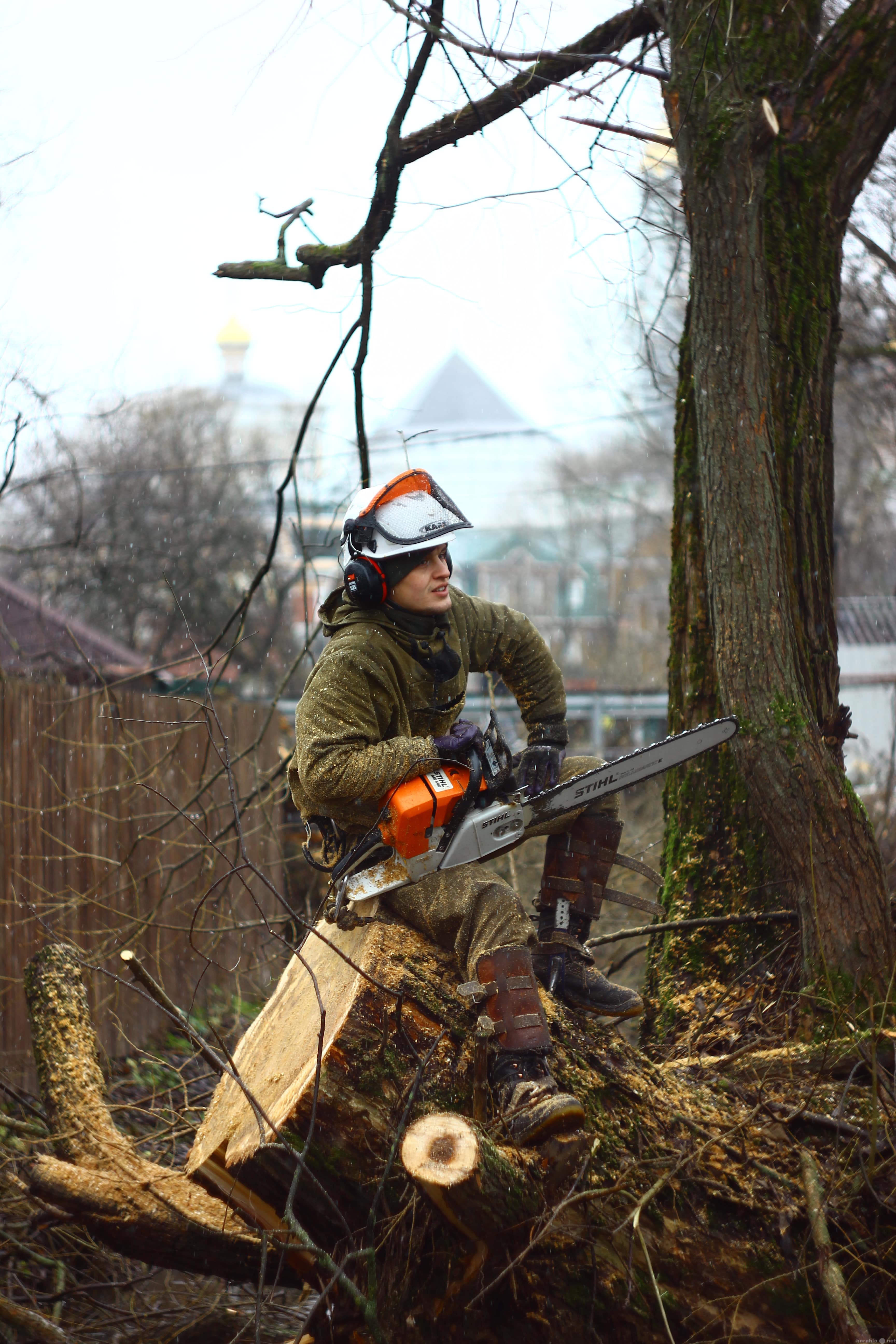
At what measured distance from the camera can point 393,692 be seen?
3.04m

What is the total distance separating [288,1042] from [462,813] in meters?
0.83

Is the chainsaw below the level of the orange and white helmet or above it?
below

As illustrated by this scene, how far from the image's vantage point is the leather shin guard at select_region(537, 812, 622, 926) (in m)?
3.09

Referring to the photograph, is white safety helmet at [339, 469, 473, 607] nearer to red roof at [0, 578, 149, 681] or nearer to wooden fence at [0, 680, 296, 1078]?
wooden fence at [0, 680, 296, 1078]

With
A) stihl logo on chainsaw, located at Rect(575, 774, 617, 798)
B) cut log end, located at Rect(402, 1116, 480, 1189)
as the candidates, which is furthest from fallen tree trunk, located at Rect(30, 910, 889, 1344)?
stihl logo on chainsaw, located at Rect(575, 774, 617, 798)

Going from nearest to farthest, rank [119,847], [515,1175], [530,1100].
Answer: [515,1175], [530,1100], [119,847]

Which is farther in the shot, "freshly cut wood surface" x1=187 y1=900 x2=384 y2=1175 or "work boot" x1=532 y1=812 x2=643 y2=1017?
"work boot" x1=532 y1=812 x2=643 y2=1017

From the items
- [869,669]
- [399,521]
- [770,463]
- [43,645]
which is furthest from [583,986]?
[869,669]

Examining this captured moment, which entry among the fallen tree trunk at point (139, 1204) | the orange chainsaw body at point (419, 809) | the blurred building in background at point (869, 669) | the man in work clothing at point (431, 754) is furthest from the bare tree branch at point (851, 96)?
the blurred building in background at point (869, 669)

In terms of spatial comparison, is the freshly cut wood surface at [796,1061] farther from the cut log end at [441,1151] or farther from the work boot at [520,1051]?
the cut log end at [441,1151]

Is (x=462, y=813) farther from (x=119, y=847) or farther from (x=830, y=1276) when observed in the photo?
(x=119, y=847)

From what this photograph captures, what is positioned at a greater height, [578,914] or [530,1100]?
[578,914]

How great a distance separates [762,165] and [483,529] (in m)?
28.0

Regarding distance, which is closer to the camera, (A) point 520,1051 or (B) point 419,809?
(A) point 520,1051
